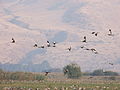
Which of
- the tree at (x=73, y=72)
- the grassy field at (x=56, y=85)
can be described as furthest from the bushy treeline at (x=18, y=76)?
the tree at (x=73, y=72)

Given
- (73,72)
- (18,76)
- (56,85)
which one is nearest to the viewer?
(56,85)

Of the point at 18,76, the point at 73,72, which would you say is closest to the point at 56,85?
the point at 18,76

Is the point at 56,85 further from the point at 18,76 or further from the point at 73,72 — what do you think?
the point at 73,72

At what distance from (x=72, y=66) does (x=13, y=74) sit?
20787mm

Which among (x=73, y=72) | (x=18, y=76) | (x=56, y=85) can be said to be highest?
(x=73, y=72)

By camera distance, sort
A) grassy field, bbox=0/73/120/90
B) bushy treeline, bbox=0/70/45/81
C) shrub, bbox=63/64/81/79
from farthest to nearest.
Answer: shrub, bbox=63/64/81/79, bushy treeline, bbox=0/70/45/81, grassy field, bbox=0/73/120/90

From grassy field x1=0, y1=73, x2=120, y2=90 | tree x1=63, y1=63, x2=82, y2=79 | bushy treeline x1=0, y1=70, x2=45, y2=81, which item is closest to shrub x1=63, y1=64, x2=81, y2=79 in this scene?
tree x1=63, y1=63, x2=82, y2=79

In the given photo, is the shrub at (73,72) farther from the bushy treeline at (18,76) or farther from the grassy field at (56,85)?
the grassy field at (56,85)

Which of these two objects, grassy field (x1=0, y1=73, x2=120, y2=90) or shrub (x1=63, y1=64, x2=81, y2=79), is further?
shrub (x1=63, y1=64, x2=81, y2=79)

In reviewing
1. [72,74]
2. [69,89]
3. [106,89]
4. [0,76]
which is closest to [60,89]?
[69,89]

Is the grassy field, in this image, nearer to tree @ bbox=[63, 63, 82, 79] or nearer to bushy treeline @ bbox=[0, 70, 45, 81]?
bushy treeline @ bbox=[0, 70, 45, 81]

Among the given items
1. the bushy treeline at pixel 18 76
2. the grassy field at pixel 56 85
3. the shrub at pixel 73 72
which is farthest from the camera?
the shrub at pixel 73 72

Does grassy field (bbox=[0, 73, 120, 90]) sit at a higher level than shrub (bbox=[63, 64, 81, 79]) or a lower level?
lower

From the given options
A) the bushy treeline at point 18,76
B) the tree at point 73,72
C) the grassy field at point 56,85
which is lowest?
the grassy field at point 56,85
